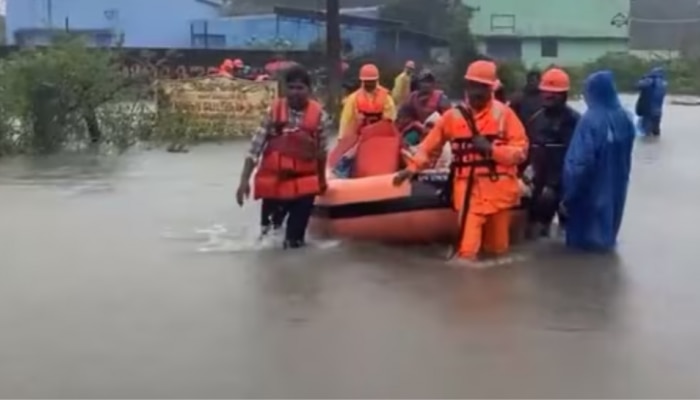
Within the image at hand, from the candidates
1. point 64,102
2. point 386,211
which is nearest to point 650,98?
point 64,102

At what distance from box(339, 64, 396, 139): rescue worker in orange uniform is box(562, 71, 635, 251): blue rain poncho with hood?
134 inches

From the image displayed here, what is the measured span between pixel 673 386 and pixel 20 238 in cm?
675

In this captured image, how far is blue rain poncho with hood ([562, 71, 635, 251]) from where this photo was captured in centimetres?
1027

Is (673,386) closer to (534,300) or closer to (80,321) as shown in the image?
(534,300)

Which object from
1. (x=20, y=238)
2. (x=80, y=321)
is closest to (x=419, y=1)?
(x=20, y=238)

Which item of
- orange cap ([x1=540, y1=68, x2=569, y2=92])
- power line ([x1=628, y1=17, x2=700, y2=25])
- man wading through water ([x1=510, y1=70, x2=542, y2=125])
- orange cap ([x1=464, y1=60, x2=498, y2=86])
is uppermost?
power line ([x1=628, y1=17, x2=700, y2=25])

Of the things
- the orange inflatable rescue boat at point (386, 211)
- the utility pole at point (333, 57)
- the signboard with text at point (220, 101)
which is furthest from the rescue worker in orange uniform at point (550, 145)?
the utility pole at point (333, 57)

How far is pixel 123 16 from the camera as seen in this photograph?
2359 inches

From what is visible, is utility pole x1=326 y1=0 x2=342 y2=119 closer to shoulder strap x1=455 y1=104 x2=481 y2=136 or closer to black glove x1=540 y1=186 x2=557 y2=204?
black glove x1=540 y1=186 x2=557 y2=204

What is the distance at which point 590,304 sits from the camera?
28.8 ft

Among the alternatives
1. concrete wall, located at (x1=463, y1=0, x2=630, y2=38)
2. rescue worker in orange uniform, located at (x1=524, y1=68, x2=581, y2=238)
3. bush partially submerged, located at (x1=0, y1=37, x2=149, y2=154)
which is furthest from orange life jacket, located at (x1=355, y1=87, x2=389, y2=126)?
concrete wall, located at (x1=463, y1=0, x2=630, y2=38)

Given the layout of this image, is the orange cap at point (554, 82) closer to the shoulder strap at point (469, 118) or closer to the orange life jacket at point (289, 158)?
the shoulder strap at point (469, 118)

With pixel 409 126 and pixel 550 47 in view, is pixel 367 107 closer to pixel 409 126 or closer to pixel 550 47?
pixel 409 126

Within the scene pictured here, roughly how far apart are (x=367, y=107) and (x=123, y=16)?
4751cm
